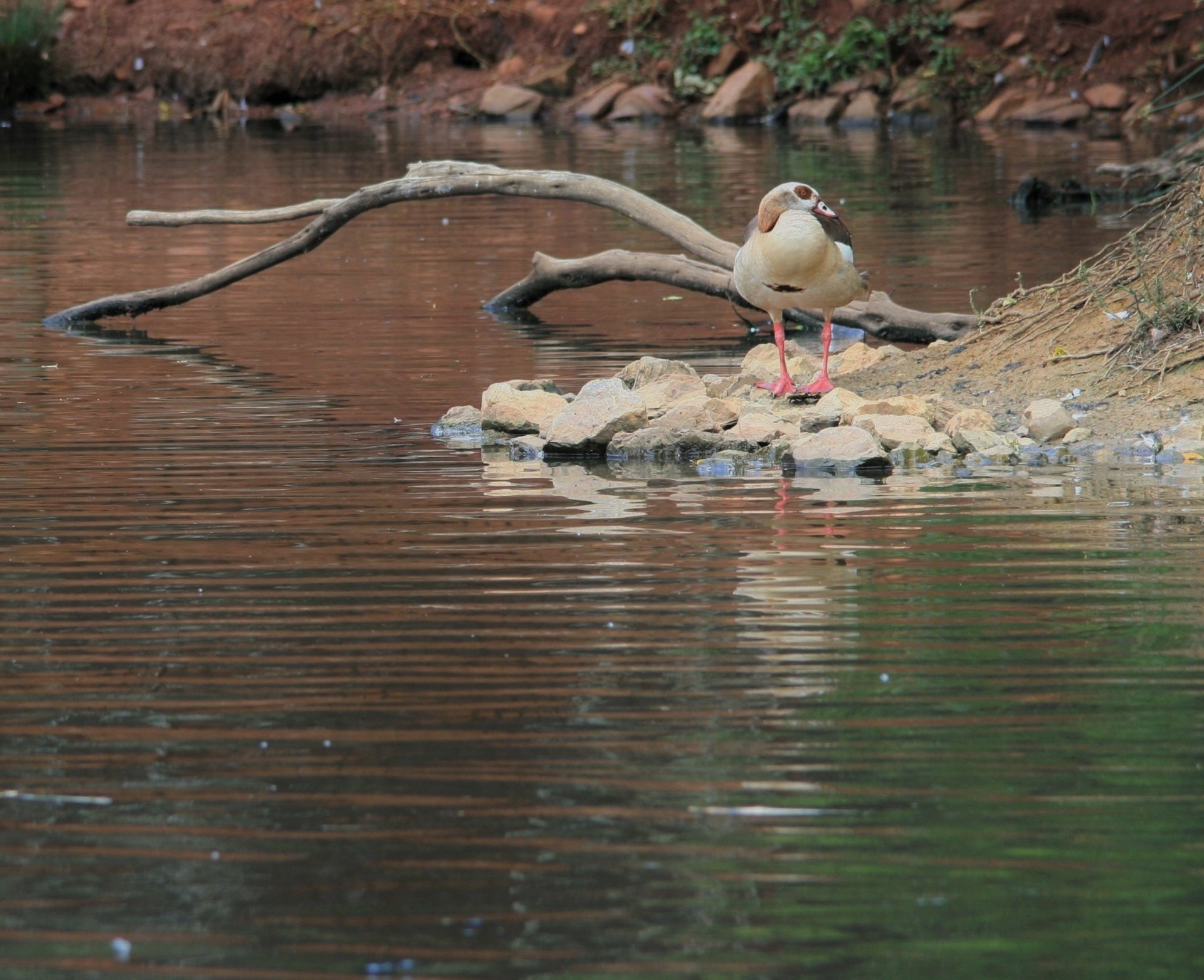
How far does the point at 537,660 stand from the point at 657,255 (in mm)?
7583

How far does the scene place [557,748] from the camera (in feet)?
14.5

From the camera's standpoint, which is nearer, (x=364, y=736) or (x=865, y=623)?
(x=364, y=736)

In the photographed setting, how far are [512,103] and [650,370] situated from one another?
25.3 meters

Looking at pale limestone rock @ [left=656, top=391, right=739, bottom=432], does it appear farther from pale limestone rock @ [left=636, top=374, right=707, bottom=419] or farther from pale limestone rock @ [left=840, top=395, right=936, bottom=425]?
pale limestone rock @ [left=840, top=395, right=936, bottom=425]

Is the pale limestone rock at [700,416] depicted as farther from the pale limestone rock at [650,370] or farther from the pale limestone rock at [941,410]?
the pale limestone rock at [650,370]

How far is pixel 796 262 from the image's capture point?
29.1ft

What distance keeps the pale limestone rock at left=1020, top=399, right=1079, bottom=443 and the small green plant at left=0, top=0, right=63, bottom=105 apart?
104ft

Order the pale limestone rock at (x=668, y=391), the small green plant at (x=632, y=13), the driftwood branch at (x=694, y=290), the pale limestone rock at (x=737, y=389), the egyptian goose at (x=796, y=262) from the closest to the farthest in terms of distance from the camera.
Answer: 1. the egyptian goose at (x=796, y=262)
2. the pale limestone rock at (x=668, y=391)
3. the pale limestone rock at (x=737, y=389)
4. the driftwood branch at (x=694, y=290)
5. the small green plant at (x=632, y=13)

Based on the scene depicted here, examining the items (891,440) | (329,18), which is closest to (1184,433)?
(891,440)

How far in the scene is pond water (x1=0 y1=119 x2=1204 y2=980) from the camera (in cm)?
354

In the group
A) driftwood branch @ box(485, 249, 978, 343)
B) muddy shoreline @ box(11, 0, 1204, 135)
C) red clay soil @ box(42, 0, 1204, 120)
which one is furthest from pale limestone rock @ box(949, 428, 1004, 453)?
red clay soil @ box(42, 0, 1204, 120)

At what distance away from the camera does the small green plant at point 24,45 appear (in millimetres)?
36344

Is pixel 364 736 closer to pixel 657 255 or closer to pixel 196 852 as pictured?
pixel 196 852

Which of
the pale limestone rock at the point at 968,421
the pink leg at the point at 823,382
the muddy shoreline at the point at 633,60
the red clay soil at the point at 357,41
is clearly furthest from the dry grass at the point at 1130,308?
the red clay soil at the point at 357,41
